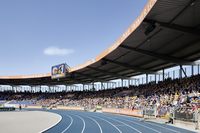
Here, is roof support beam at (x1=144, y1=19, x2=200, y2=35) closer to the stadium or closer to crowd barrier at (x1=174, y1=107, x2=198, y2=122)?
the stadium

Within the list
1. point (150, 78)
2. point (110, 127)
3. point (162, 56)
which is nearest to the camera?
point (110, 127)

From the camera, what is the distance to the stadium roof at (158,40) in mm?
21422

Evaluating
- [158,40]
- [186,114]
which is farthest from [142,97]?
[186,114]

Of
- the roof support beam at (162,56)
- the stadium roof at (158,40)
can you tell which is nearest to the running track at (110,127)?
the stadium roof at (158,40)

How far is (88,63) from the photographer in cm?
4891

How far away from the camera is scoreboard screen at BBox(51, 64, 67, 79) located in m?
61.1

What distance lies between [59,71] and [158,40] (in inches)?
1407

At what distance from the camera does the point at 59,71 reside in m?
62.5

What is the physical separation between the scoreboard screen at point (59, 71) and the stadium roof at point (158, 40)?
12.0 metres

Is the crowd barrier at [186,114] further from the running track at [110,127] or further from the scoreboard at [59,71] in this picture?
the scoreboard at [59,71]

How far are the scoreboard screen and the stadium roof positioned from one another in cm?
1200

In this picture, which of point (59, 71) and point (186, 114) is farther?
point (59, 71)

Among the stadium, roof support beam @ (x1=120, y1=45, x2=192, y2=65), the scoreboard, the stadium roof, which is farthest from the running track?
the scoreboard

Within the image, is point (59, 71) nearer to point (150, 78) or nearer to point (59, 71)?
point (59, 71)
